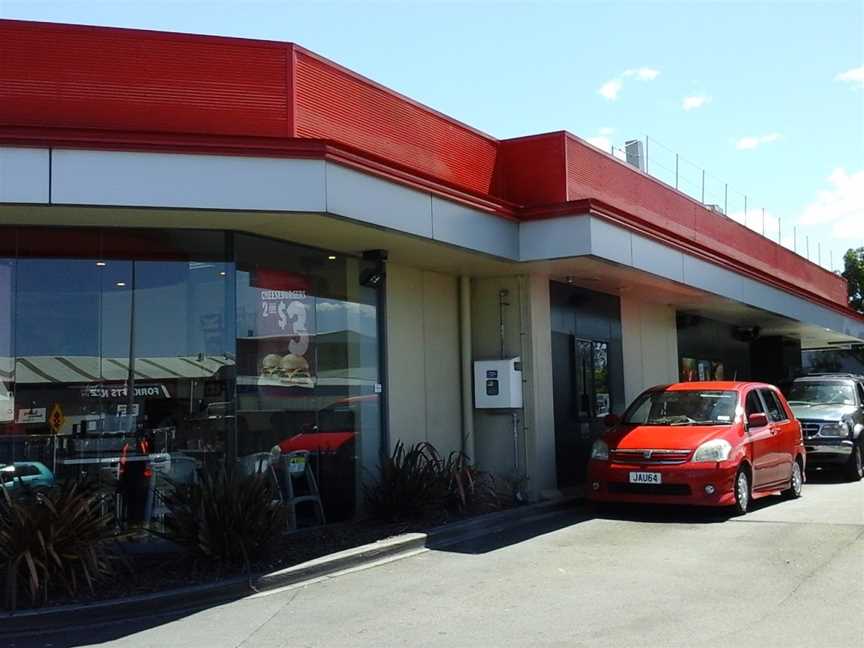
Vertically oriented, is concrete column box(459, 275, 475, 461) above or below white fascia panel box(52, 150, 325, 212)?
below

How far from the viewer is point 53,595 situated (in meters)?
7.18

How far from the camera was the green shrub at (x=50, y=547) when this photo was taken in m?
7.03

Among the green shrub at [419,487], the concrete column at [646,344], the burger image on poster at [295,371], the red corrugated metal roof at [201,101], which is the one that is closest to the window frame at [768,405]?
the concrete column at [646,344]

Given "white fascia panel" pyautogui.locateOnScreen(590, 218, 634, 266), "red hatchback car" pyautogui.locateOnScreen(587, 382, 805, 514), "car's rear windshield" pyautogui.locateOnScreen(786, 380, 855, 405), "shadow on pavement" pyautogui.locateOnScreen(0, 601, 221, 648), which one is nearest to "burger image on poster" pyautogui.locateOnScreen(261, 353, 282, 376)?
"shadow on pavement" pyautogui.locateOnScreen(0, 601, 221, 648)

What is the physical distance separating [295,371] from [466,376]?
10.7 ft

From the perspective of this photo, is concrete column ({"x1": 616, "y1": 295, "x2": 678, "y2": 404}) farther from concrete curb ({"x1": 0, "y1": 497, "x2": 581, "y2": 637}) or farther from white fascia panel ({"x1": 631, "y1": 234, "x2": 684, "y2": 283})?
concrete curb ({"x1": 0, "y1": 497, "x2": 581, "y2": 637})

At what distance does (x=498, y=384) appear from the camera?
40.3ft

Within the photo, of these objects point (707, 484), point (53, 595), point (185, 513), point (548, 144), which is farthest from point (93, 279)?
point (707, 484)

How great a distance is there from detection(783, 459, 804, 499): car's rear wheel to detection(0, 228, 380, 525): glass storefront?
728 centimetres

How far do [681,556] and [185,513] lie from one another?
4774mm

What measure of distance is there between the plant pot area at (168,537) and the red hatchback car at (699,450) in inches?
103

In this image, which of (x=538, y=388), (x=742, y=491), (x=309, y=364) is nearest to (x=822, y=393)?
(x=742, y=491)

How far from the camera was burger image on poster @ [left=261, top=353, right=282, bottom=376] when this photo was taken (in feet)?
32.0

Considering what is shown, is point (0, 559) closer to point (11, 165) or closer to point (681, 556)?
point (11, 165)
